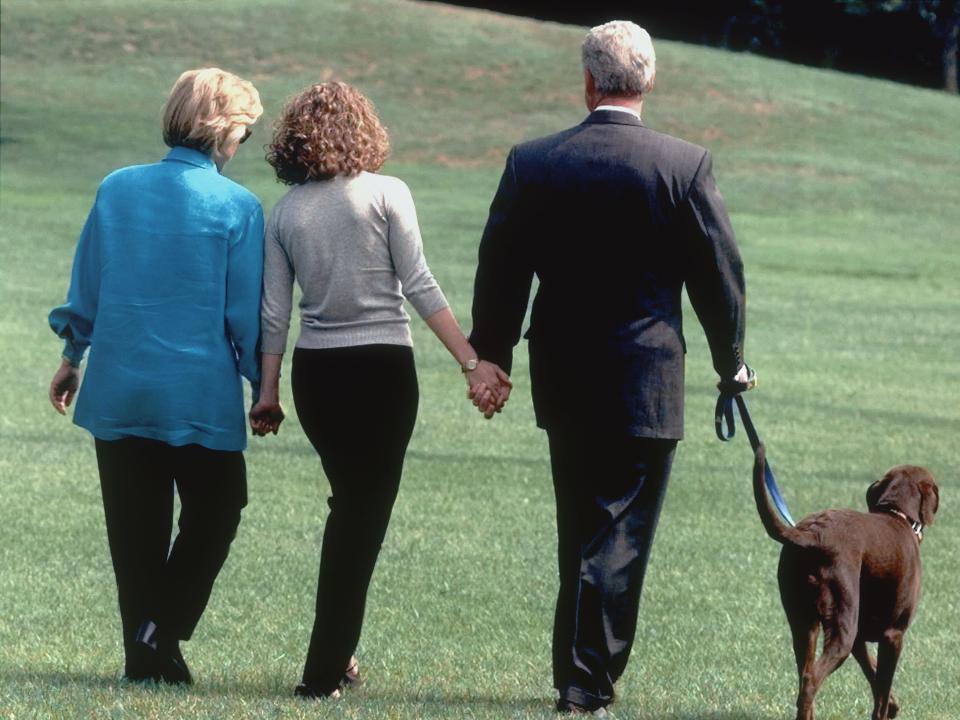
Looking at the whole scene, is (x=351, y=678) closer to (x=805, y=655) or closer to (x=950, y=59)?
(x=805, y=655)

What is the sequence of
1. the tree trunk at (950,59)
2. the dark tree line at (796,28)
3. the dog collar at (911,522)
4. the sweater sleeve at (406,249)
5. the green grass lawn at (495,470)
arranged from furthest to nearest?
the dark tree line at (796,28)
the tree trunk at (950,59)
the green grass lawn at (495,470)
the dog collar at (911,522)
the sweater sleeve at (406,249)

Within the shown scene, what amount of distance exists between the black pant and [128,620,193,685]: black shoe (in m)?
0.41

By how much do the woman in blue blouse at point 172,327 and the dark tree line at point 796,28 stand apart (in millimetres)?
57105

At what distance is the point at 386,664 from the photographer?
7.14 m

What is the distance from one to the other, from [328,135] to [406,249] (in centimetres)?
40

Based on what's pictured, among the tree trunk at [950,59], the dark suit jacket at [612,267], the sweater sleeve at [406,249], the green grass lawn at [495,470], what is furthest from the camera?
the tree trunk at [950,59]

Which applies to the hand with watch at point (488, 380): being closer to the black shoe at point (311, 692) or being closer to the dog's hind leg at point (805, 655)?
the black shoe at point (311, 692)

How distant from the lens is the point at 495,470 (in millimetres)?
12328

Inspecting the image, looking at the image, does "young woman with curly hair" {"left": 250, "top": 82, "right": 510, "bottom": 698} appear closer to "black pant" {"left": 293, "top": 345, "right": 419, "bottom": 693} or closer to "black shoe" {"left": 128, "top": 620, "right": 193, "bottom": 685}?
"black pant" {"left": 293, "top": 345, "right": 419, "bottom": 693}

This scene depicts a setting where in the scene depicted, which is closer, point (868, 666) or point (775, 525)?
point (775, 525)

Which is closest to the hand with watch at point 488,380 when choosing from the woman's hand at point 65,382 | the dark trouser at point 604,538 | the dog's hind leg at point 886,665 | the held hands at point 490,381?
the held hands at point 490,381

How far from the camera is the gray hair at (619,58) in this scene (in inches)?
213

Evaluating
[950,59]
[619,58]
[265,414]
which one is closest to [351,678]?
[265,414]

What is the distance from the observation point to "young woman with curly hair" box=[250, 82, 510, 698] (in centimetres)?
552
